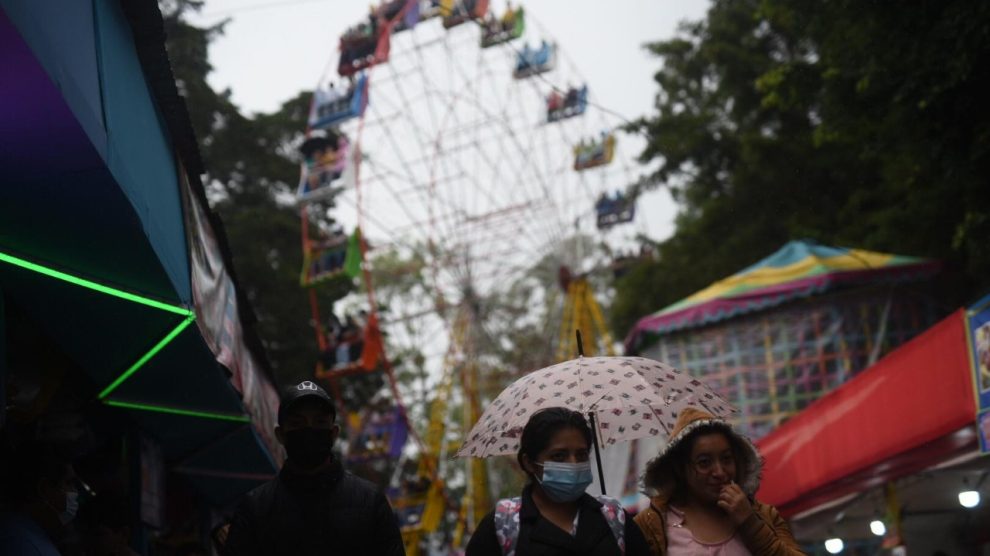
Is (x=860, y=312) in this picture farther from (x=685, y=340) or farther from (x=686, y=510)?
(x=686, y=510)

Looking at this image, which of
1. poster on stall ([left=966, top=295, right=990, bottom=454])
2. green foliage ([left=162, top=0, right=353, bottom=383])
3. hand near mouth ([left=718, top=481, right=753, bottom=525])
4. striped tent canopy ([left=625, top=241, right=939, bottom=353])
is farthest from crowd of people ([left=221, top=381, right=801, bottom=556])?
green foliage ([left=162, top=0, right=353, bottom=383])

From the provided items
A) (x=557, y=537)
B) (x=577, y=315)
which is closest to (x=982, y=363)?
(x=557, y=537)

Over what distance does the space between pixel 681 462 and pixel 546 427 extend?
598 millimetres

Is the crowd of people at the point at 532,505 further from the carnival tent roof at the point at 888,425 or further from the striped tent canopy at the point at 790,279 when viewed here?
the striped tent canopy at the point at 790,279

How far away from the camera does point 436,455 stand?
24062mm

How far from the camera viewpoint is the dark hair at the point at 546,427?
3342 millimetres

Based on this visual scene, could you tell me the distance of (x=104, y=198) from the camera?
3459 mm

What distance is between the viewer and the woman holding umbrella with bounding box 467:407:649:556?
321cm

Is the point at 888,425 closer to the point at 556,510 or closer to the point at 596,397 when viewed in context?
the point at 596,397

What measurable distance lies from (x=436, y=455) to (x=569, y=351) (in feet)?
12.5

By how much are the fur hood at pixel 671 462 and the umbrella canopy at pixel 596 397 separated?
0.76 m

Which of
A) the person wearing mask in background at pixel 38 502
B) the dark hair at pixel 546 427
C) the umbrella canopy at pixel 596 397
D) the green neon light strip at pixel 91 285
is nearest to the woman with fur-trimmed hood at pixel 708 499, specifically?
the dark hair at pixel 546 427

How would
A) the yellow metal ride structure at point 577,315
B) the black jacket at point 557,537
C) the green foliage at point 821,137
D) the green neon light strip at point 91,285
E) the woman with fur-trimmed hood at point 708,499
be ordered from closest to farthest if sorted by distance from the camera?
the black jacket at point 557,537, the woman with fur-trimmed hood at point 708,499, the green neon light strip at point 91,285, the green foliage at point 821,137, the yellow metal ride structure at point 577,315

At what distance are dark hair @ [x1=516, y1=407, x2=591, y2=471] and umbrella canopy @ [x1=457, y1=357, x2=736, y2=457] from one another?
1.10 metres
